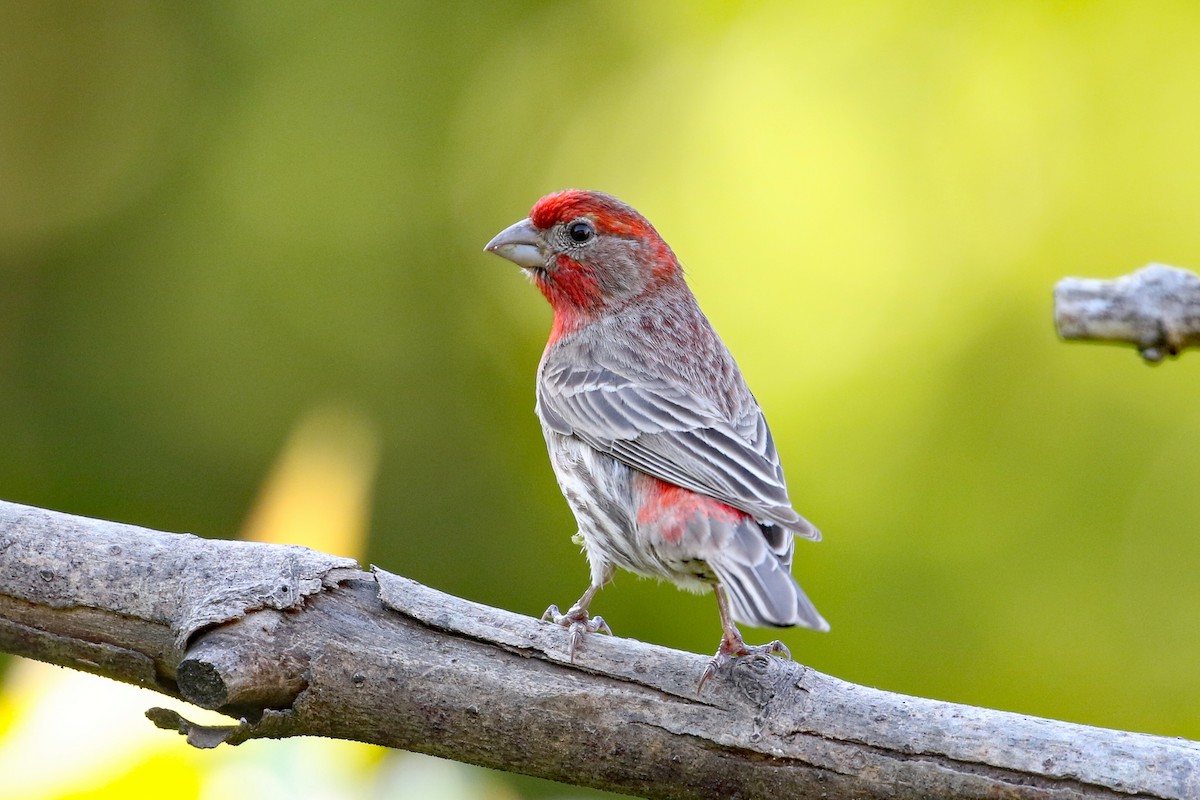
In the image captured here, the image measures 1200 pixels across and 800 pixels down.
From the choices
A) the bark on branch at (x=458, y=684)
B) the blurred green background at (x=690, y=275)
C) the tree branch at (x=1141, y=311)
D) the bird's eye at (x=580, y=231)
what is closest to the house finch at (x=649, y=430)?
the bird's eye at (x=580, y=231)

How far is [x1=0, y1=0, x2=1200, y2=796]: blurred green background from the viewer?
16.8 feet

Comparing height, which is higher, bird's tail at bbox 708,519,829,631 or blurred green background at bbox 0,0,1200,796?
blurred green background at bbox 0,0,1200,796

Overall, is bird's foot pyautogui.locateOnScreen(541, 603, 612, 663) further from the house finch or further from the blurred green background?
the blurred green background

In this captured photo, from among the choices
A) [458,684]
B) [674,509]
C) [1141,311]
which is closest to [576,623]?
[458,684]

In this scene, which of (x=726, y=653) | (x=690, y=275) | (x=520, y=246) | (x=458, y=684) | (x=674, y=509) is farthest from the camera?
(x=690, y=275)

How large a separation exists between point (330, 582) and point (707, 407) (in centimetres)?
134

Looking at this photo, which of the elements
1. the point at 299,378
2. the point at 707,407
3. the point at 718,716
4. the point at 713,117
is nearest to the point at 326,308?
the point at 299,378

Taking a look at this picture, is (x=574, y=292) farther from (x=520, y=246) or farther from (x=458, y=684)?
(x=458, y=684)

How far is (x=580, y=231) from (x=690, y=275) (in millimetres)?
1227

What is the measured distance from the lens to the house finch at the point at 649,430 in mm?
3205

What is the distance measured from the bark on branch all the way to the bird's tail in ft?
0.59

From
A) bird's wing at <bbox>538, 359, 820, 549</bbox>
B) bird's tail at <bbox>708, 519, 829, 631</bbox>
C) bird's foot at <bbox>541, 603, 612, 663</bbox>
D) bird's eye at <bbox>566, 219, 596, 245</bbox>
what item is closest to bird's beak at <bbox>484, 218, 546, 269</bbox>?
bird's eye at <bbox>566, 219, 596, 245</bbox>

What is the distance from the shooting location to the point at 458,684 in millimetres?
2922

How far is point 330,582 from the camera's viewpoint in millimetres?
3006
